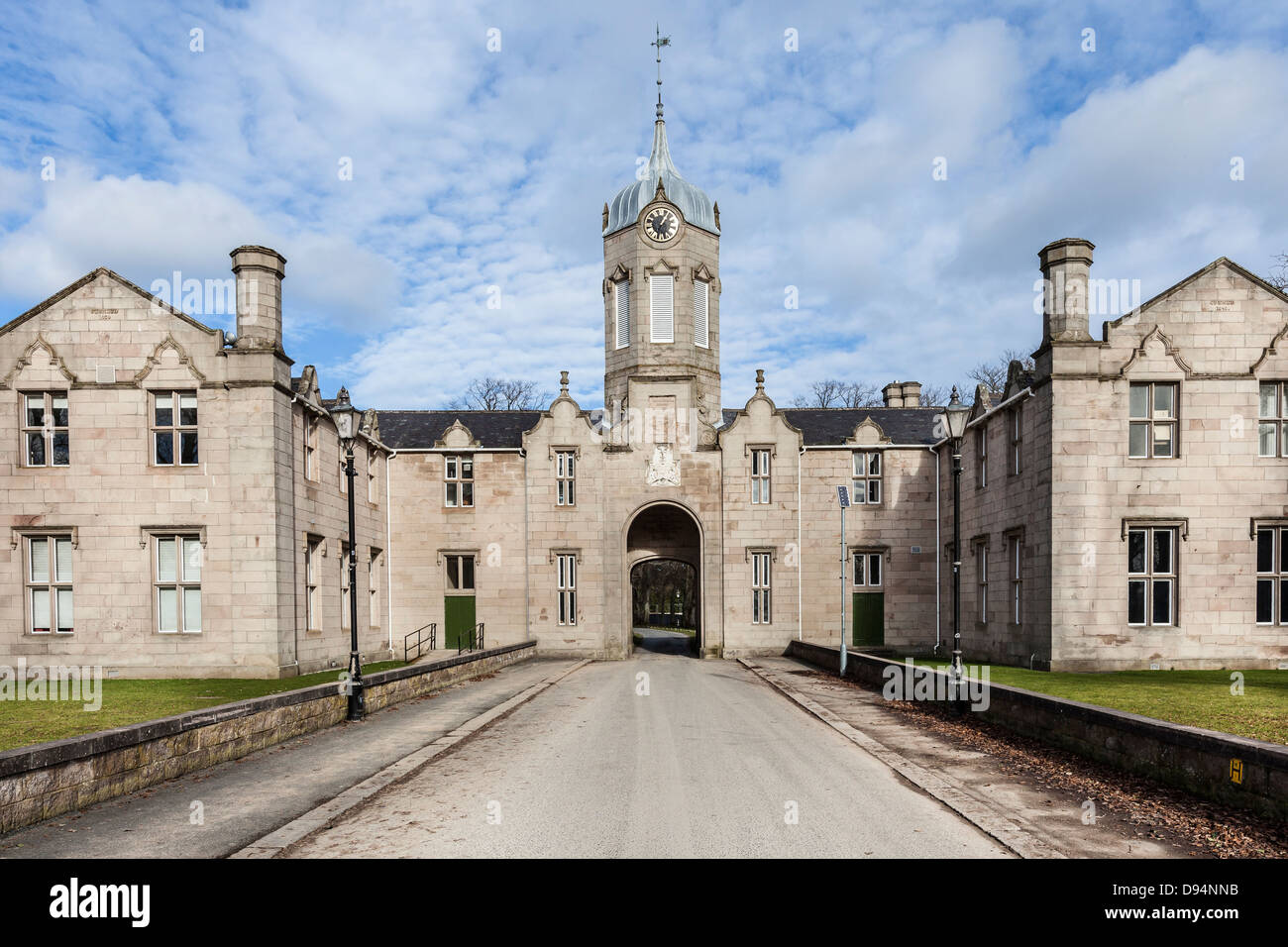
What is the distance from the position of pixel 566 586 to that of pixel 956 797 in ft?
91.0

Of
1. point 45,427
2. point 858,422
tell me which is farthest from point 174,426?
point 858,422

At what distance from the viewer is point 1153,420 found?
21.7 metres

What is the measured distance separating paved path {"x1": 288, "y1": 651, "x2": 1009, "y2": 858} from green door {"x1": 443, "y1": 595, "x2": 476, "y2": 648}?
817 inches

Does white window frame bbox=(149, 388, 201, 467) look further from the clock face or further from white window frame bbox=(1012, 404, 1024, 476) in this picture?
the clock face

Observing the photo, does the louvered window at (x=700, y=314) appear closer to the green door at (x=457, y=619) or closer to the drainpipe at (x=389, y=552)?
the drainpipe at (x=389, y=552)

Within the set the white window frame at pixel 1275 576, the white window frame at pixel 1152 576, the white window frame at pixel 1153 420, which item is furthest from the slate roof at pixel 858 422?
the white window frame at pixel 1275 576

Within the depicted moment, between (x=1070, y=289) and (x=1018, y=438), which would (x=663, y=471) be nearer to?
(x=1018, y=438)

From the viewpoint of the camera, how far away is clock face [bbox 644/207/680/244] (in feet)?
133

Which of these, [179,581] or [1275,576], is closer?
[1275,576]

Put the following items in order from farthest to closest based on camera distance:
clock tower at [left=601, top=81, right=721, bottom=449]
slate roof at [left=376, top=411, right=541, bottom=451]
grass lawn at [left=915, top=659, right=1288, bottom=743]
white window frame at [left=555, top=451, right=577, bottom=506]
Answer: clock tower at [left=601, top=81, right=721, bottom=449], slate roof at [left=376, top=411, right=541, bottom=451], white window frame at [left=555, top=451, right=577, bottom=506], grass lawn at [left=915, top=659, right=1288, bottom=743]

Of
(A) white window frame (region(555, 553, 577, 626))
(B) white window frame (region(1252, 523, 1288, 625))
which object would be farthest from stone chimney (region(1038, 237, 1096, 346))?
(A) white window frame (region(555, 553, 577, 626))

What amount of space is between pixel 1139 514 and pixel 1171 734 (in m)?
13.4

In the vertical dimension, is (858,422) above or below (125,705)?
above
